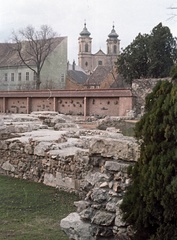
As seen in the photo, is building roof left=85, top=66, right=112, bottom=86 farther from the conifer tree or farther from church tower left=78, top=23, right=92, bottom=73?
church tower left=78, top=23, right=92, bottom=73

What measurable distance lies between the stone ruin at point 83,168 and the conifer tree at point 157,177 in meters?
0.29

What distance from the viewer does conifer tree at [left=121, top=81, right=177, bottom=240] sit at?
3424 millimetres

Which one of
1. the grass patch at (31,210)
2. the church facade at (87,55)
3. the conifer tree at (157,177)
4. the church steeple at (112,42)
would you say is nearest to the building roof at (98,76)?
the grass patch at (31,210)

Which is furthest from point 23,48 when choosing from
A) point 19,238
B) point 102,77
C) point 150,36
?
point 19,238

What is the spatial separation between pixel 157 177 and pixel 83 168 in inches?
152

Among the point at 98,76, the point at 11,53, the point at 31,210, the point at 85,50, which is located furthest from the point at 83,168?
the point at 85,50

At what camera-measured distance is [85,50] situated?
104 metres

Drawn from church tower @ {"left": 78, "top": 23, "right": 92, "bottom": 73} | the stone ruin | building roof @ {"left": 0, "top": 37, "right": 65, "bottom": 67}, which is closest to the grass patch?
the stone ruin

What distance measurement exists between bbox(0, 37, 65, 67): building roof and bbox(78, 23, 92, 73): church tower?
50075 mm

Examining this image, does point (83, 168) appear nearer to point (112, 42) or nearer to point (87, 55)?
point (112, 42)

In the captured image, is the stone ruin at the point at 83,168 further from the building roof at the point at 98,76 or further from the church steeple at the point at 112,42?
the church steeple at the point at 112,42

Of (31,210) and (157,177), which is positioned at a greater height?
(157,177)

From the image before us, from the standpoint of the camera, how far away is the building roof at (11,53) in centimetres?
4991

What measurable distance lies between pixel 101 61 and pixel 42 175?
3802 inches
